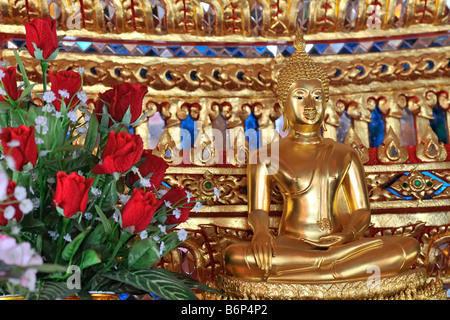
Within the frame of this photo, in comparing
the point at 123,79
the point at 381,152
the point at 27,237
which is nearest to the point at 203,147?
the point at 123,79

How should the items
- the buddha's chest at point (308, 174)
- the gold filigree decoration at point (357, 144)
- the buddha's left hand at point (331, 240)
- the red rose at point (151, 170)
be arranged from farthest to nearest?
the gold filigree decoration at point (357, 144) → the buddha's chest at point (308, 174) → the buddha's left hand at point (331, 240) → the red rose at point (151, 170)

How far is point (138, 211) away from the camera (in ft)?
3.81

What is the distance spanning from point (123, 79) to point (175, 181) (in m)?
0.44

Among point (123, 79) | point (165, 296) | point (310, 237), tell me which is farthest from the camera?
point (123, 79)

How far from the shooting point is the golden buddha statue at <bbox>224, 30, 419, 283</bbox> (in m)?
1.81

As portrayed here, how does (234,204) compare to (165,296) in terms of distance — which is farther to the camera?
(234,204)

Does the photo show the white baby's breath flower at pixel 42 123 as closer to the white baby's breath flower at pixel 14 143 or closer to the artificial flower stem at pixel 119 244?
the white baby's breath flower at pixel 14 143

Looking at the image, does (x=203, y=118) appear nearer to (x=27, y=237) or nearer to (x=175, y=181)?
(x=175, y=181)

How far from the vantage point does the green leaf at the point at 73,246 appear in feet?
3.77

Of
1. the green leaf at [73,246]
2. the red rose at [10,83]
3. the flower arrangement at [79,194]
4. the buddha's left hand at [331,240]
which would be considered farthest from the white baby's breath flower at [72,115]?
the buddha's left hand at [331,240]

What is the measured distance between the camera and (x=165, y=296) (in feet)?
3.85

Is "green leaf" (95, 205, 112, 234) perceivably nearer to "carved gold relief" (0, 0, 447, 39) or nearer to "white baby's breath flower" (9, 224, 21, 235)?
"white baby's breath flower" (9, 224, 21, 235)

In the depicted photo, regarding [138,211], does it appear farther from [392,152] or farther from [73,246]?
[392,152]

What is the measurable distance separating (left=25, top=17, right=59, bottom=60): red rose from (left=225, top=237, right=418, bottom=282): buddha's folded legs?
0.84 metres
